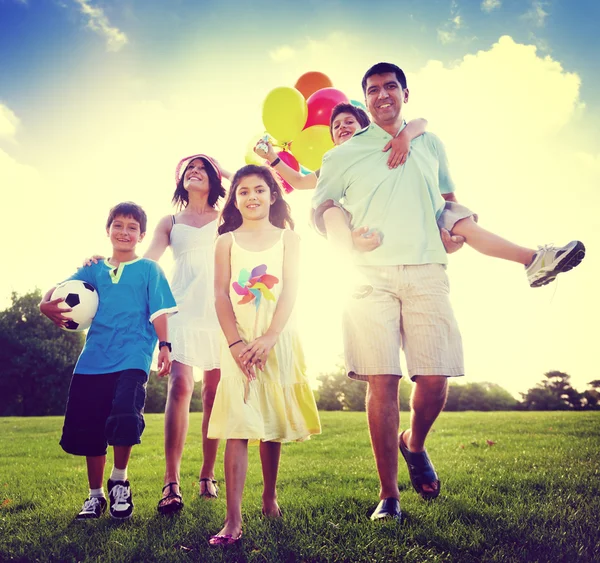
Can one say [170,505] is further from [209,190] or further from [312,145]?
[312,145]

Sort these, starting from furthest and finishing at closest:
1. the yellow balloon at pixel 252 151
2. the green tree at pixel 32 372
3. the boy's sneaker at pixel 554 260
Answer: the green tree at pixel 32 372
the yellow balloon at pixel 252 151
the boy's sneaker at pixel 554 260

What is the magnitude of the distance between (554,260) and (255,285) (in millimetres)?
1701

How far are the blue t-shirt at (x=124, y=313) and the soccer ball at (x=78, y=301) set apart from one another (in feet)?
0.17

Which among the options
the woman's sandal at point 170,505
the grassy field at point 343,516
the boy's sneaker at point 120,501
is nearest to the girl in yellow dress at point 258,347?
the grassy field at point 343,516

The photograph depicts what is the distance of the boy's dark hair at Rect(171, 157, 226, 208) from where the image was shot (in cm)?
420

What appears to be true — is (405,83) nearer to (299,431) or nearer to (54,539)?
(299,431)

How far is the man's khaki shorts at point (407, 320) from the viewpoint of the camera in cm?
284

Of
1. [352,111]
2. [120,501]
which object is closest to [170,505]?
[120,501]

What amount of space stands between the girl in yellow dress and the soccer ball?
3.41 ft

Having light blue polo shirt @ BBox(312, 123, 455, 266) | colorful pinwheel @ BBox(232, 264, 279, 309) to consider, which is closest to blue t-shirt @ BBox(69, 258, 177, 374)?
colorful pinwheel @ BBox(232, 264, 279, 309)

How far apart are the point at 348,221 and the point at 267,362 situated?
103 cm

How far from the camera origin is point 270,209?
3.31 meters

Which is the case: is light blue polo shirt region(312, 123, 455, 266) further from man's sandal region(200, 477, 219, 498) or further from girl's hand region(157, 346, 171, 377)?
man's sandal region(200, 477, 219, 498)

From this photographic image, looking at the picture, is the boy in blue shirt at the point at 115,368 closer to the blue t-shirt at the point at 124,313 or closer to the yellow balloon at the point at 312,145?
the blue t-shirt at the point at 124,313
